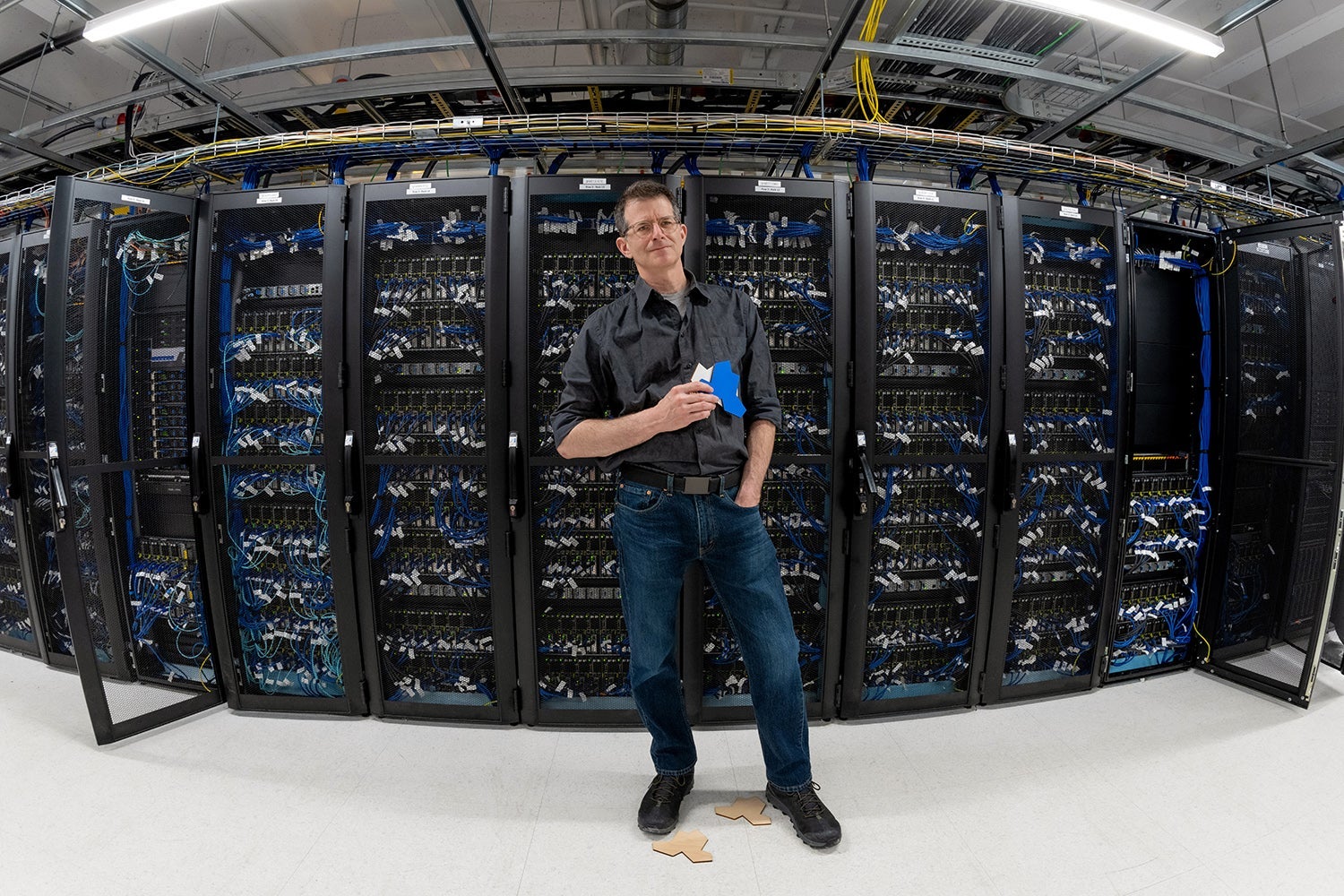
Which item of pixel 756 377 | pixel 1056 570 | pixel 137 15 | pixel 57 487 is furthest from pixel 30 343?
pixel 1056 570

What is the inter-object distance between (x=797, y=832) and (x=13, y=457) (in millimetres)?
4236

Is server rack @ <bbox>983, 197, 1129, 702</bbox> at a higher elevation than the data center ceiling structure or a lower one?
lower

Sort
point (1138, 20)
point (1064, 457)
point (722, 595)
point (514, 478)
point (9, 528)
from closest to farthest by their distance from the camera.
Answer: point (722, 595) → point (1138, 20) → point (514, 478) → point (1064, 457) → point (9, 528)

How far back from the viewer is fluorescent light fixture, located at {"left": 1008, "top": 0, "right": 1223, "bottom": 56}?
A: 6.42ft

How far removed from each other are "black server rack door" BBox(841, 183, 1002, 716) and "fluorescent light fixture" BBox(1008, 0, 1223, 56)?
2.14ft

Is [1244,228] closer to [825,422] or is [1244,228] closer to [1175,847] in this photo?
[825,422]

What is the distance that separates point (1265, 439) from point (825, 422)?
8.49 feet

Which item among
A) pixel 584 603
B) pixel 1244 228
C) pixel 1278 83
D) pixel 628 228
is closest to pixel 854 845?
pixel 584 603

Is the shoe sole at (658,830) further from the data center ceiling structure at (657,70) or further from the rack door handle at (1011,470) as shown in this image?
the data center ceiling structure at (657,70)

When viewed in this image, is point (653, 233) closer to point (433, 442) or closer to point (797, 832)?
point (433, 442)

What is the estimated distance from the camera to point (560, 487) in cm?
230

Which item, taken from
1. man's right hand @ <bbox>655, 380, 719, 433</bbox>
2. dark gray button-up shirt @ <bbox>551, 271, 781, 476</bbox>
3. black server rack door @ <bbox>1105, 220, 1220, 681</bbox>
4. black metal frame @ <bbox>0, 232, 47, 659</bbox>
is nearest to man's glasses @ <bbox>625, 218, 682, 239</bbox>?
dark gray button-up shirt @ <bbox>551, 271, 781, 476</bbox>

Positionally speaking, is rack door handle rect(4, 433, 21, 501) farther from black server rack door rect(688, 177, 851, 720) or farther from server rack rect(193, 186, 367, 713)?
black server rack door rect(688, 177, 851, 720)

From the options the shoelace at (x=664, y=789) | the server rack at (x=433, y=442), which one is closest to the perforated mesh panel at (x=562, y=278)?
the server rack at (x=433, y=442)
